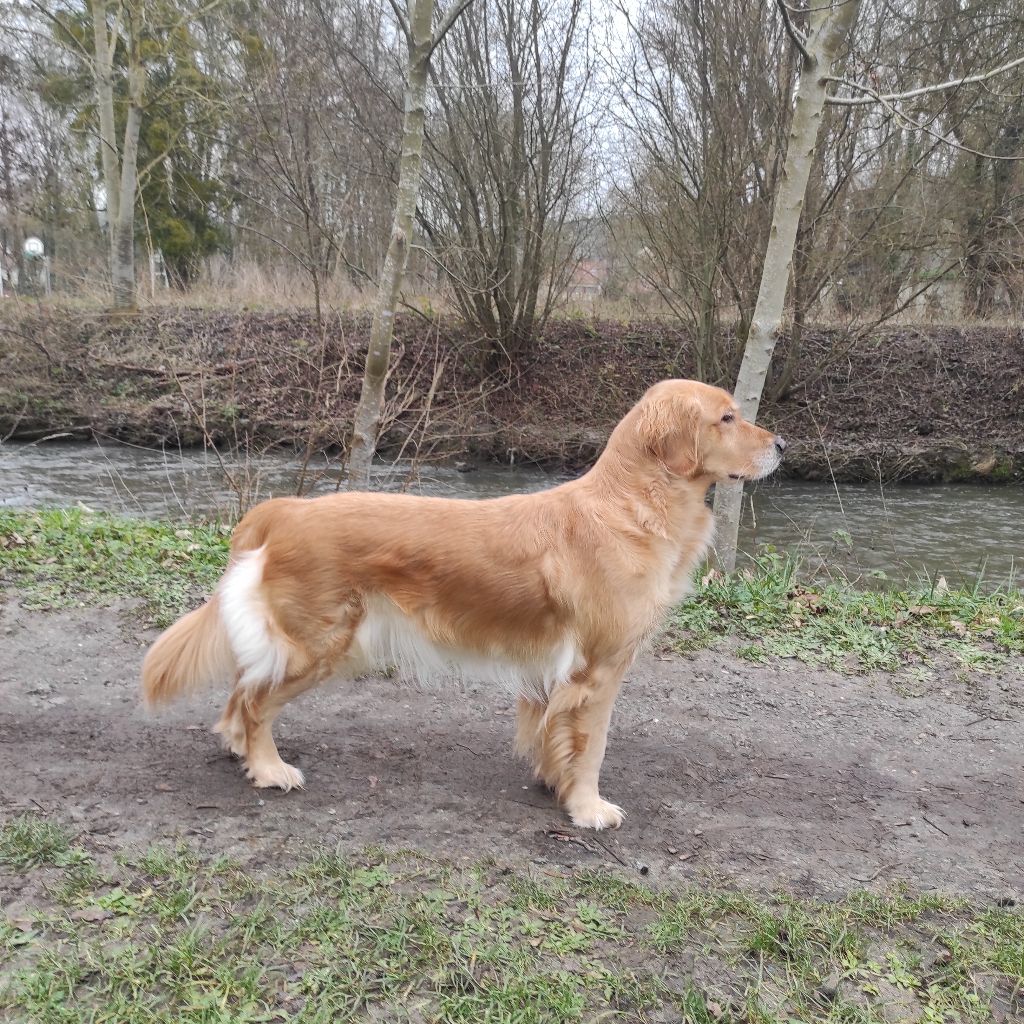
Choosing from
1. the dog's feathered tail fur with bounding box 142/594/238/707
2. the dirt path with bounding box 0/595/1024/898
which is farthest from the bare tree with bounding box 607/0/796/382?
the dog's feathered tail fur with bounding box 142/594/238/707

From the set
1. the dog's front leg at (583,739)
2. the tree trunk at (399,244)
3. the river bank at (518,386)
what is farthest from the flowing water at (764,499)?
the dog's front leg at (583,739)

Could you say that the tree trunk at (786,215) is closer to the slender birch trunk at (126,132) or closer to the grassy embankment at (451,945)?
the grassy embankment at (451,945)

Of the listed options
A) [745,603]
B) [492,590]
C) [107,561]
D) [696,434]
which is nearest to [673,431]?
[696,434]

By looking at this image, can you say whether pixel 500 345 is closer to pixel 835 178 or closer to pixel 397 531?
pixel 835 178

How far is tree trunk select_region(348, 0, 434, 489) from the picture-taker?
7145 millimetres

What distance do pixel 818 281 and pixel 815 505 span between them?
3885mm

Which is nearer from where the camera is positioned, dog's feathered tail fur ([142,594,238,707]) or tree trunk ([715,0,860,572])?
dog's feathered tail fur ([142,594,238,707])

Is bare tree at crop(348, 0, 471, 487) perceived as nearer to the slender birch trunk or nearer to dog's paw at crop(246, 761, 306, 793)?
dog's paw at crop(246, 761, 306, 793)

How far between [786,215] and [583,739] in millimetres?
5749

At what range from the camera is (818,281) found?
13344mm

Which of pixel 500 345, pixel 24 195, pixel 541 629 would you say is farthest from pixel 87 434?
pixel 24 195

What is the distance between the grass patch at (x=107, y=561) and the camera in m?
5.50

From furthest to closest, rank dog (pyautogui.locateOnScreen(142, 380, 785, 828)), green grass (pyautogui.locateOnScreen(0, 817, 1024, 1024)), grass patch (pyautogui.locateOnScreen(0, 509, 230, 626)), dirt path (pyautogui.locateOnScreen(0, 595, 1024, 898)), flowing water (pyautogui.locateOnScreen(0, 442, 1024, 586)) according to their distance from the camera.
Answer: flowing water (pyautogui.locateOnScreen(0, 442, 1024, 586)) → grass patch (pyautogui.locateOnScreen(0, 509, 230, 626)) → dog (pyautogui.locateOnScreen(142, 380, 785, 828)) → dirt path (pyautogui.locateOnScreen(0, 595, 1024, 898)) → green grass (pyautogui.locateOnScreen(0, 817, 1024, 1024))

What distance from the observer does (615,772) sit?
391 cm
